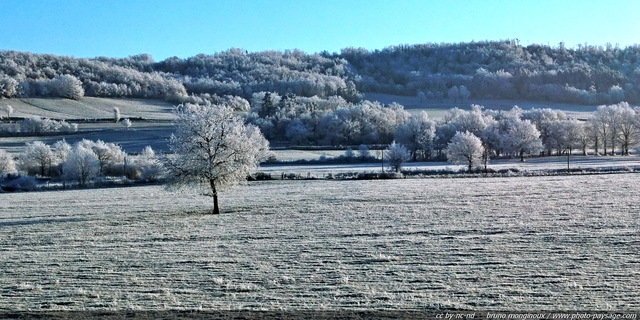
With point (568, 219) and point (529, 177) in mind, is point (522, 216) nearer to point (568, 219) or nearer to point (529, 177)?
point (568, 219)

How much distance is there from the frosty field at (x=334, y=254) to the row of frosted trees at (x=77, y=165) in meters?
30.6

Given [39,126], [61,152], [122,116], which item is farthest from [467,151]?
[122,116]

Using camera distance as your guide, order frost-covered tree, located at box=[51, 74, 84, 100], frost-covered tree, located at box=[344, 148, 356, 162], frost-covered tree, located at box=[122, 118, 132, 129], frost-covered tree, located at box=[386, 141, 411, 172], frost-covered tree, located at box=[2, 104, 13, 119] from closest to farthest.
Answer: frost-covered tree, located at box=[386, 141, 411, 172] < frost-covered tree, located at box=[344, 148, 356, 162] < frost-covered tree, located at box=[122, 118, 132, 129] < frost-covered tree, located at box=[2, 104, 13, 119] < frost-covered tree, located at box=[51, 74, 84, 100]

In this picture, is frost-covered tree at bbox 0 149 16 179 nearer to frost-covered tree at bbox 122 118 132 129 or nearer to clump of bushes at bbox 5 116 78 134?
clump of bushes at bbox 5 116 78 134

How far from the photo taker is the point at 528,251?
79.7ft

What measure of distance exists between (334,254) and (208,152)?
65.5 ft

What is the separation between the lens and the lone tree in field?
139 feet

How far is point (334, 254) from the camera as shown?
24828mm

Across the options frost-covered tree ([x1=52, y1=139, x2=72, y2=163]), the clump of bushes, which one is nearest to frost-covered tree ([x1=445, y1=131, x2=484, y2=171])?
frost-covered tree ([x1=52, y1=139, x2=72, y2=163])

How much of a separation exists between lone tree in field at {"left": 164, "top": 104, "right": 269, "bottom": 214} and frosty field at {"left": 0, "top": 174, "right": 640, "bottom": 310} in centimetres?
245

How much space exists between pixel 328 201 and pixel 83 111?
144m

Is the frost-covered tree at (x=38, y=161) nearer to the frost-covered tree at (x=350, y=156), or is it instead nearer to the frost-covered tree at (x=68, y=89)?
the frost-covered tree at (x=350, y=156)

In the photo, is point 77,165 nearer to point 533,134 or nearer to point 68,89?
point 533,134

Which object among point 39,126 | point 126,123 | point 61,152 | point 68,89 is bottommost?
point 61,152
